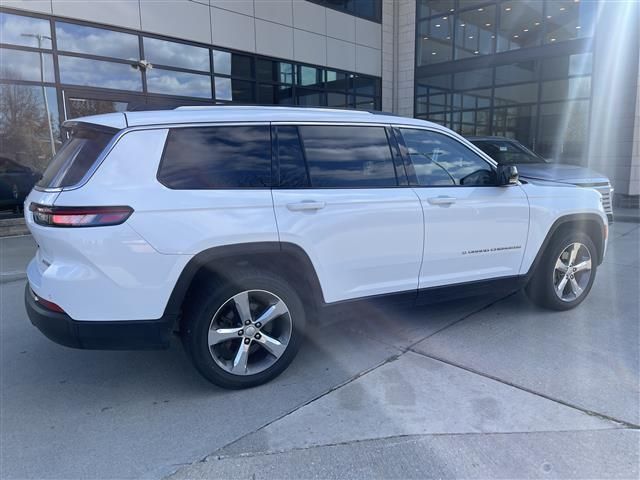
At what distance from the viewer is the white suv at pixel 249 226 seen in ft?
8.74

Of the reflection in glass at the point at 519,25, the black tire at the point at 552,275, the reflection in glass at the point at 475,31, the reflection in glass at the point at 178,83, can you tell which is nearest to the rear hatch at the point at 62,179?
the black tire at the point at 552,275

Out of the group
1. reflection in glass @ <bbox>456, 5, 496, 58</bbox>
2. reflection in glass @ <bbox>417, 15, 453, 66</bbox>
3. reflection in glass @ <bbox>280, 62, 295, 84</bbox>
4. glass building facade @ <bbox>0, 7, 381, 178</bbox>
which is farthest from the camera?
reflection in glass @ <bbox>417, 15, 453, 66</bbox>

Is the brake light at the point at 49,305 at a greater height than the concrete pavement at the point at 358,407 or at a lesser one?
greater

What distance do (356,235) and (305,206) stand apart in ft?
1.51

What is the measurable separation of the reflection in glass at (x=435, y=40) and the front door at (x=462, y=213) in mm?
12527

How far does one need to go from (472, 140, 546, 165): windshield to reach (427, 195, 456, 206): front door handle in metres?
5.50

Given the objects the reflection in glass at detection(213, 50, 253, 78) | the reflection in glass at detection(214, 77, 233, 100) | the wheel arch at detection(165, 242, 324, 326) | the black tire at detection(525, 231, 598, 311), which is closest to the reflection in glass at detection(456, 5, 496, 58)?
the reflection in glass at detection(213, 50, 253, 78)

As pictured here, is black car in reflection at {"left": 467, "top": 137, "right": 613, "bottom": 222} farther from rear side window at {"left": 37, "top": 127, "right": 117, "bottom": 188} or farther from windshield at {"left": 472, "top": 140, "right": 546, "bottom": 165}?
rear side window at {"left": 37, "top": 127, "right": 117, "bottom": 188}

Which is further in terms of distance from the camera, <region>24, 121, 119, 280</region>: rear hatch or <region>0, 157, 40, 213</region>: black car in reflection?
<region>0, 157, 40, 213</region>: black car in reflection

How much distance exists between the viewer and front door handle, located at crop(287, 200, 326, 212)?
304cm

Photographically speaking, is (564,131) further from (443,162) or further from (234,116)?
(234,116)

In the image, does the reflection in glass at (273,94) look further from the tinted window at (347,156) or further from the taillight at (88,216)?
the taillight at (88,216)

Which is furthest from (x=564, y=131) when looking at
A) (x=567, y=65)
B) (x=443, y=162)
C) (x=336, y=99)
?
(x=443, y=162)

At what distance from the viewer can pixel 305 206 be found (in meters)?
3.07
